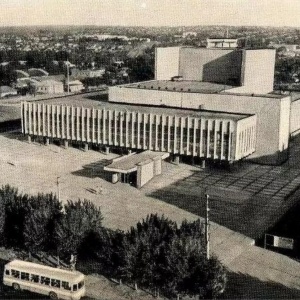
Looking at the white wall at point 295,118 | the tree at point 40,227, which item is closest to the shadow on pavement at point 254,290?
the tree at point 40,227

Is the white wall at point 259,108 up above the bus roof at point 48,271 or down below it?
above

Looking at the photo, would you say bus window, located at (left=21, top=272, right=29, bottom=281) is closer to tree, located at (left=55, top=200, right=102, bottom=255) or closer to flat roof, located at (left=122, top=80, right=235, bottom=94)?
tree, located at (left=55, top=200, right=102, bottom=255)

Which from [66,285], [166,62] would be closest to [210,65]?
[166,62]

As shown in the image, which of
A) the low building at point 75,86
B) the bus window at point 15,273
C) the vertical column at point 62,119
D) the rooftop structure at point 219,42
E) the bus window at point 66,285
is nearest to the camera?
the bus window at point 66,285

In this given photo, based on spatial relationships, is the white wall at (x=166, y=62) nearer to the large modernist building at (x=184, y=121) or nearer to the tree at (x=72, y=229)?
the large modernist building at (x=184, y=121)

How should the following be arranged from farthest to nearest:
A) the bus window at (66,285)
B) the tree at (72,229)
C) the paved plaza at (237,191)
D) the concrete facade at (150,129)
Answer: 1. the concrete facade at (150,129)
2. the paved plaza at (237,191)
3. the tree at (72,229)
4. the bus window at (66,285)

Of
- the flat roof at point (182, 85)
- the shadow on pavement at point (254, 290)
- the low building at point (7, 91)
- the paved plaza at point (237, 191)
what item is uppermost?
the flat roof at point (182, 85)

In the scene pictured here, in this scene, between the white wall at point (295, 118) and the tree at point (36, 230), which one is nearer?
the tree at point (36, 230)
